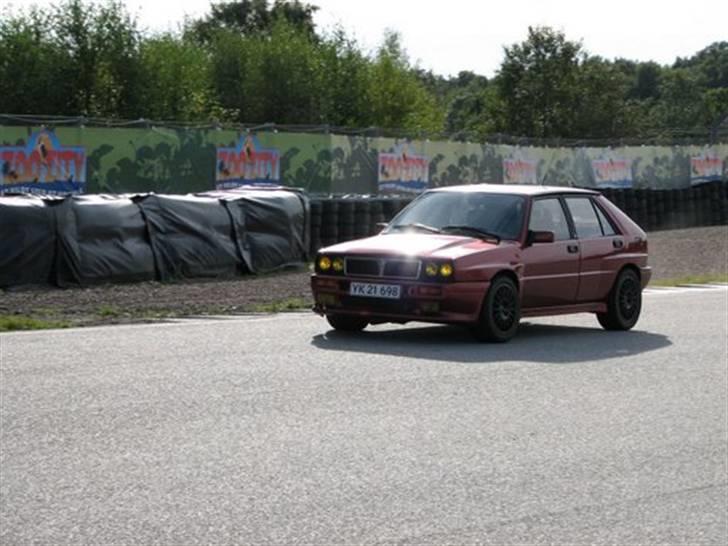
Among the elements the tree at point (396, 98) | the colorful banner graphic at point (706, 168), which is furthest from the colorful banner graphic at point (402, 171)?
the tree at point (396, 98)

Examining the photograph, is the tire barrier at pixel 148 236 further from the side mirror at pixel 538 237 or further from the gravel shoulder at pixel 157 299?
the side mirror at pixel 538 237

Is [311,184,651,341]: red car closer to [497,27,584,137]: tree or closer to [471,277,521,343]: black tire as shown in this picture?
[471,277,521,343]: black tire

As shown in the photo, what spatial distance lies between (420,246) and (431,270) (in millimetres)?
437

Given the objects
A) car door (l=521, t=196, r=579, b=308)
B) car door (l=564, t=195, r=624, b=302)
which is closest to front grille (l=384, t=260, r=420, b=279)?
car door (l=521, t=196, r=579, b=308)

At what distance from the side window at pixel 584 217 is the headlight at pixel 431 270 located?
228 centimetres

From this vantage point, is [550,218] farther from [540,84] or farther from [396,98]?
[540,84]

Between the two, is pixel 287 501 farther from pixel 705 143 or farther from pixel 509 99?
pixel 509 99

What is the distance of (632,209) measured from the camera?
125ft

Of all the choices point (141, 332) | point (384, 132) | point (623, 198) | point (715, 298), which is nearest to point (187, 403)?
point (141, 332)

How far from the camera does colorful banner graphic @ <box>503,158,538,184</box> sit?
34.9 metres

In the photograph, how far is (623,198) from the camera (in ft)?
124

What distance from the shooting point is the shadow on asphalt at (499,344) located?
1272 centimetres

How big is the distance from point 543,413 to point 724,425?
1151 mm

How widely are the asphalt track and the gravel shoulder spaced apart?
5.73ft
